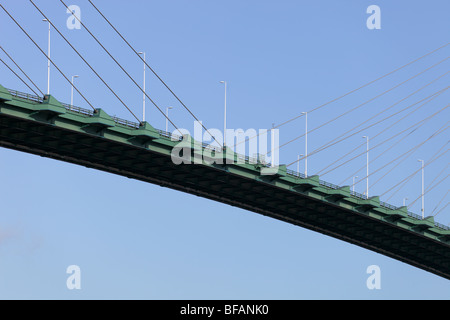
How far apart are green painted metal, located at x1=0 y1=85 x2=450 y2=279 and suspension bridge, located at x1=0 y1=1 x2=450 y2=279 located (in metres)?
0.07

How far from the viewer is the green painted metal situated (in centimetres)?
8438

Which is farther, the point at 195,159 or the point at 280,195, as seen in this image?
the point at 280,195

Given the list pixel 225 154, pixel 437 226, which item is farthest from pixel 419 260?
pixel 225 154

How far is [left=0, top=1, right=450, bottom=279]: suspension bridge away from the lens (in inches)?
3319

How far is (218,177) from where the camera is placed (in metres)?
98.4

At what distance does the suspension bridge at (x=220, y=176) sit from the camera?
8431 centimetres

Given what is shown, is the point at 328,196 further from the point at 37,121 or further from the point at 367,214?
the point at 37,121

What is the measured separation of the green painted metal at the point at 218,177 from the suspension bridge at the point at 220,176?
7cm

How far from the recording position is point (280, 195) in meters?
103

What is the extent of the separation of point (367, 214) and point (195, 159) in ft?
68.4

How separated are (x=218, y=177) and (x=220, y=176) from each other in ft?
0.63
